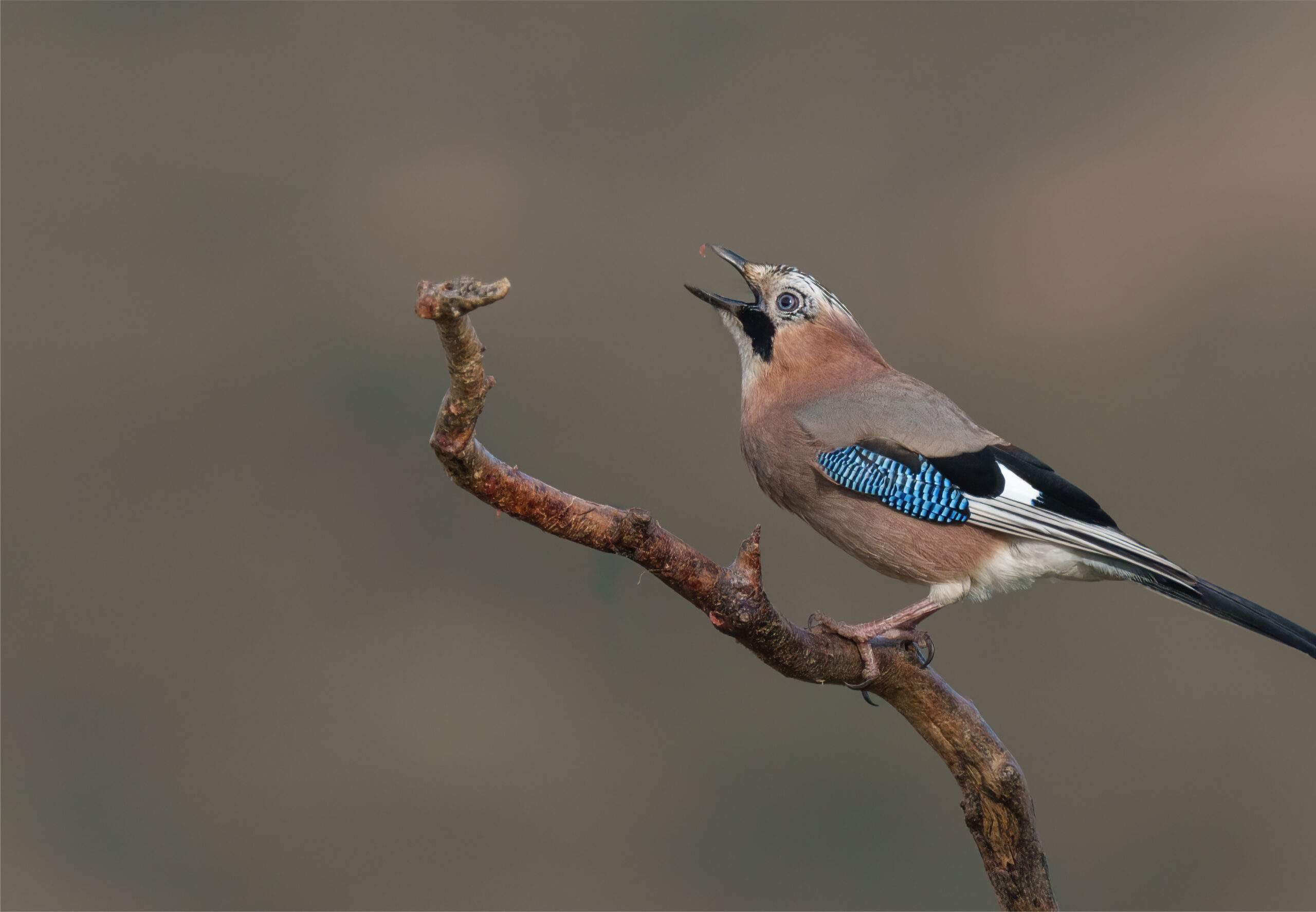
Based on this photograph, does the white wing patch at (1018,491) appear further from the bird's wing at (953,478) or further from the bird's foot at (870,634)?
the bird's foot at (870,634)

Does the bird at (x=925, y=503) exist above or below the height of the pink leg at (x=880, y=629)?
above

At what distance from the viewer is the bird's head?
2602 millimetres

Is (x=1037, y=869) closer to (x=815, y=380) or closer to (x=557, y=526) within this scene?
(x=815, y=380)

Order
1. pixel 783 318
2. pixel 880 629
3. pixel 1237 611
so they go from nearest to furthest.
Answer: pixel 1237 611, pixel 880 629, pixel 783 318

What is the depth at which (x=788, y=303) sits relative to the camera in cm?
262

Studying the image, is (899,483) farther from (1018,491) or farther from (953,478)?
(1018,491)

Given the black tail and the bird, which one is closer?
the black tail

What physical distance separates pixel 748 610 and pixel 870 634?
451 mm

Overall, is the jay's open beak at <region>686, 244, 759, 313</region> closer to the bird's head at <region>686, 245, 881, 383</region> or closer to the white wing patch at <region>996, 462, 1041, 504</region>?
the bird's head at <region>686, 245, 881, 383</region>

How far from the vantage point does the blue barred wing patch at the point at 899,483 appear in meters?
2.29

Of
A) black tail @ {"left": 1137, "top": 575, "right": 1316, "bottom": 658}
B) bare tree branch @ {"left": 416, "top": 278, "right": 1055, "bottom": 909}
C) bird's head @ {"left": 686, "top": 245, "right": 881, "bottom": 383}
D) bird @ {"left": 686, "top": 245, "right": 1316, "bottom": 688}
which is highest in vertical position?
bird's head @ {"left": 686, "top": 245, "right": 881, "bottom": 383}

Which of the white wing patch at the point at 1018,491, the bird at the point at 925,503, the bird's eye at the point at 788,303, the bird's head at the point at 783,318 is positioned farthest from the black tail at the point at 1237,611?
the bird's eye at the point at 788,303

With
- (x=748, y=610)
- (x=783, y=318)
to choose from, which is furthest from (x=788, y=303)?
(x=748, y=610)

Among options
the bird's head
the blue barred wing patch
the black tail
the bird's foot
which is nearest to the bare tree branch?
the bird's foot
